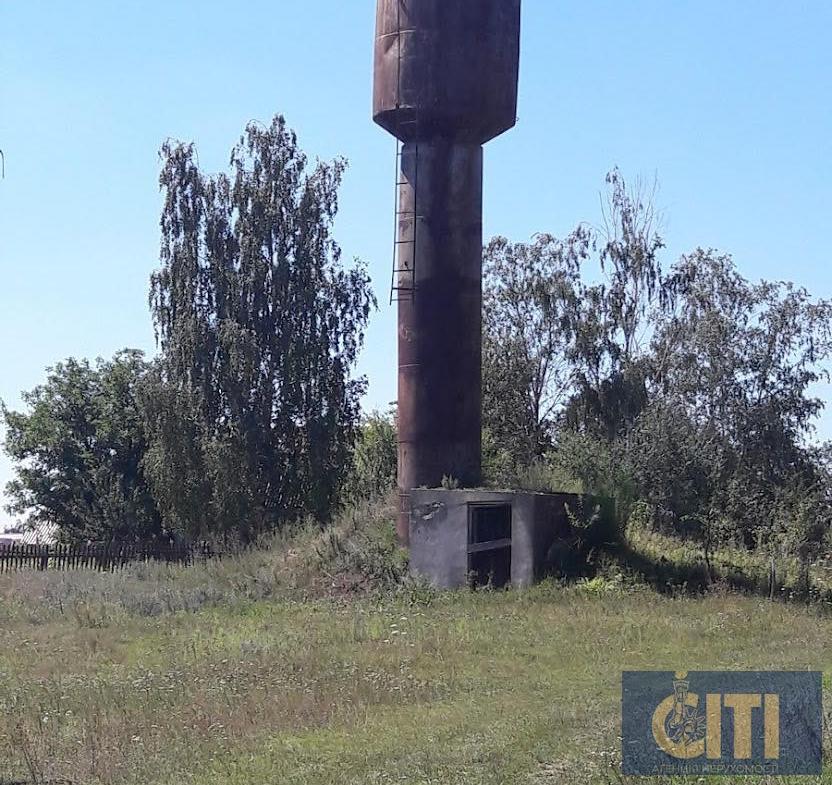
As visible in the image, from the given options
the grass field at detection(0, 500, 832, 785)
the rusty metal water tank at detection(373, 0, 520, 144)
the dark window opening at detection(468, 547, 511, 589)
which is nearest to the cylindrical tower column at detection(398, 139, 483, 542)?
the rusty metal water tank at detection(373, 0, 520, 144)

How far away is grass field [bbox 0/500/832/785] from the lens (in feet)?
29.7

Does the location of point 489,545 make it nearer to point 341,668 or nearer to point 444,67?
point 341,668

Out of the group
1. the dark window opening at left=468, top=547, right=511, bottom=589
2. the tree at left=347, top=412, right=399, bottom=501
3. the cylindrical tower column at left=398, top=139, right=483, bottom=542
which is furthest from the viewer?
the tree at left=347, top=412, right=399, bottom=501

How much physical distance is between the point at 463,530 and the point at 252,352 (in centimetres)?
1441

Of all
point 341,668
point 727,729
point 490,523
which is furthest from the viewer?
point 490,523

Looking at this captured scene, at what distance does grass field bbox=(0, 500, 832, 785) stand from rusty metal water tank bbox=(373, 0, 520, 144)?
311 inches

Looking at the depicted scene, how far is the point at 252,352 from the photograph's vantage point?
111 ft

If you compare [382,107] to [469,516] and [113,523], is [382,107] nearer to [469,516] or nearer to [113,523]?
[469,516]

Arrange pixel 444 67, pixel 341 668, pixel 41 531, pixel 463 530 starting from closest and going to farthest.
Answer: pixel 341 668, pixel 463 530, pixel 444 67, pixel 41 531

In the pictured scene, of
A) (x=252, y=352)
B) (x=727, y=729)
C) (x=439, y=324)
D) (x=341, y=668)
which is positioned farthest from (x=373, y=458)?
(x=727, y=729)

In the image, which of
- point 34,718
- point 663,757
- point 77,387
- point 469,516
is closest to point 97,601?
point 469,516

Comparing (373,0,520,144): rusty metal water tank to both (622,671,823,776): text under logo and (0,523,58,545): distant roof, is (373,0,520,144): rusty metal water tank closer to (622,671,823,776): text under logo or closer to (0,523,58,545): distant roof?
(622,671,823,776): text under logo

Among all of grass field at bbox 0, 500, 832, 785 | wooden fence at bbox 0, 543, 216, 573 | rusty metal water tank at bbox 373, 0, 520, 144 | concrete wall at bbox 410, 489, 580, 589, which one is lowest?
wooden fence at bbox 0, 543, 216, 573

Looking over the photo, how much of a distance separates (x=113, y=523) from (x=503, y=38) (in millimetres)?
23458
